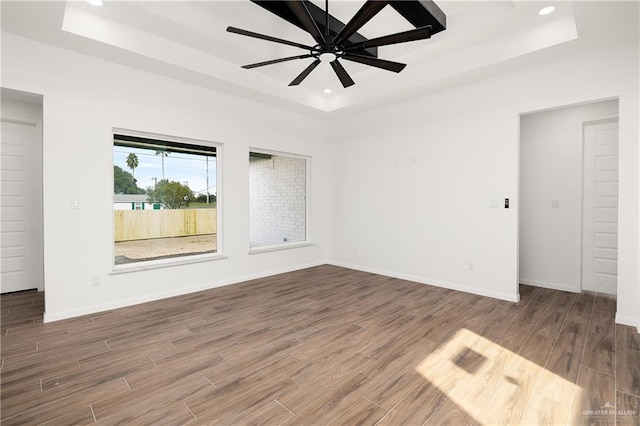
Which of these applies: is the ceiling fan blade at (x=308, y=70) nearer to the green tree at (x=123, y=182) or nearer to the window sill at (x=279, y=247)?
the green tree at (x=123, y=182)

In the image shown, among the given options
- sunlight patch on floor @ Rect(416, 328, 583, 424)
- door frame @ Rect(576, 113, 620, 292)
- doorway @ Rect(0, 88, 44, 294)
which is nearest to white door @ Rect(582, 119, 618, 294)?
door frame @ Rect(576, 113, 620, 292)

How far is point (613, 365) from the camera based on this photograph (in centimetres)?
239

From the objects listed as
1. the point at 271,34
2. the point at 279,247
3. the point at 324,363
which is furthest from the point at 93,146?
the point at 324,363

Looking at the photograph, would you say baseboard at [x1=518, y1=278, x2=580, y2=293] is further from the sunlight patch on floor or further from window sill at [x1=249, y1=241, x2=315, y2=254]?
window sill at [x1=249, y1=241, x2=315, y2=254]

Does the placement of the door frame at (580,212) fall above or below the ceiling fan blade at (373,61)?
below

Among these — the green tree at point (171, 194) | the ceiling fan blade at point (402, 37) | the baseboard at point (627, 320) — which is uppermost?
the ceiling fan blade at point (402, 37)

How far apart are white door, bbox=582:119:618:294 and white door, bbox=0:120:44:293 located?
752 centimetres

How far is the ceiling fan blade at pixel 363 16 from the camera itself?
2.02 metres

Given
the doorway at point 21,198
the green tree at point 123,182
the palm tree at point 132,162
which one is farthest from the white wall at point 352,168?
the doorway at point 21,198

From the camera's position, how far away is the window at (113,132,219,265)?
3.93 m

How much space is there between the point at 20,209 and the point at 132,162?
5.84 ft

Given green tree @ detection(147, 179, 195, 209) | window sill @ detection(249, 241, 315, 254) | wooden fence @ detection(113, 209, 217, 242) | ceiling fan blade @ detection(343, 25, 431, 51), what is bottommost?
window sill @ detection(249, 241, 315, 254)

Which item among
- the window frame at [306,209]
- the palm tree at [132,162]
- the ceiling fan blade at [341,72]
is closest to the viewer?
the ceiling fan blade at [341,72]

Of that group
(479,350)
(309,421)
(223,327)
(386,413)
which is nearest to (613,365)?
(479,350)
